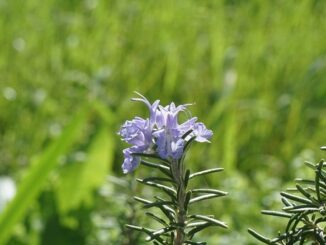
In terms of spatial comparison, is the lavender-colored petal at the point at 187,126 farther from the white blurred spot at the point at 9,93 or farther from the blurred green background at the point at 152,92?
the white blurred spot at the point at 9,93

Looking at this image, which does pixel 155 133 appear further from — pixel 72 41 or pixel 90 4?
pixel 90 4

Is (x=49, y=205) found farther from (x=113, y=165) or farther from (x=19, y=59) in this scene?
(x=19, y=59)

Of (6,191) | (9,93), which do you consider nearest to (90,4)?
(9,93)

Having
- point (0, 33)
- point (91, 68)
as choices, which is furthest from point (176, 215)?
point (0, 33)

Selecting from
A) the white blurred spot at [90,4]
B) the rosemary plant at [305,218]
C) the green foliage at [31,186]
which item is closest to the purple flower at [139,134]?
the rosemary plant at [305,218]

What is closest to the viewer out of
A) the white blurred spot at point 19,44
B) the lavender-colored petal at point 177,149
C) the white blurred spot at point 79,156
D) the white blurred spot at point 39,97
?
the lavender-colored petal at point 177,149

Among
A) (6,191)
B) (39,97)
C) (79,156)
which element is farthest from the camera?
(39,97)

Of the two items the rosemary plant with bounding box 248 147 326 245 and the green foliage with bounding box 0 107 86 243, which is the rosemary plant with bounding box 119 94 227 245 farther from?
the green foliage with bounding box 0 107 86 243
